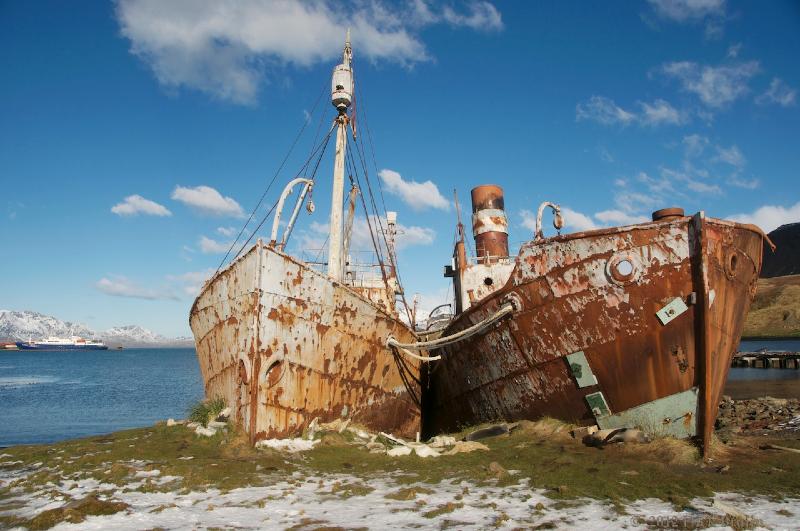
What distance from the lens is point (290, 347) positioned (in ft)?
26.2

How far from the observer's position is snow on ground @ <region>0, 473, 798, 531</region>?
14.3 ft

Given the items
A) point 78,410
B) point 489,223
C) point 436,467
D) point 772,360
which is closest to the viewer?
point 436,467

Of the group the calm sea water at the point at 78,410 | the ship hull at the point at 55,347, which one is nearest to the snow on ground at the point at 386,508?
the calm sea water at the point at 78,410

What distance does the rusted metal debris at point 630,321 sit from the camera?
6.96m

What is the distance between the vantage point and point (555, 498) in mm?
5082

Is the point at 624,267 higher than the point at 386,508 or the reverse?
higher

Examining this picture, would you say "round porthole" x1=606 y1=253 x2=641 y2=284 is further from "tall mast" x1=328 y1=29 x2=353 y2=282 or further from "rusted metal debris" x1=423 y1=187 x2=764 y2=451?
"tall mast" x1=328 y1=29 x2=353 y2=282

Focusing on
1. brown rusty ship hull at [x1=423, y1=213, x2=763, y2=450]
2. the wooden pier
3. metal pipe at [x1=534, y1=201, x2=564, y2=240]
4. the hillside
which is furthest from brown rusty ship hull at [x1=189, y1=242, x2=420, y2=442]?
the hillside

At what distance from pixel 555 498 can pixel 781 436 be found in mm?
6339

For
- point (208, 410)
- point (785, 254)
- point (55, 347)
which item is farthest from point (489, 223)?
point (55, 347)

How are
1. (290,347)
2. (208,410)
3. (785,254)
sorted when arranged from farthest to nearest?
(785,254) → (208,410) → (290,347)

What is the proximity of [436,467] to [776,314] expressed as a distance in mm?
110295

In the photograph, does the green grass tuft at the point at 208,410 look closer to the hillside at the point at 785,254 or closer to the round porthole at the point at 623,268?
the round porthole at the point at 623,268

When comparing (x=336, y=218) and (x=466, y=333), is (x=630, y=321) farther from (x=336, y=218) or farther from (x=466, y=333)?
(x=336, y=218)
